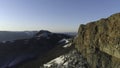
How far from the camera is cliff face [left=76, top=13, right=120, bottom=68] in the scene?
45.3 m

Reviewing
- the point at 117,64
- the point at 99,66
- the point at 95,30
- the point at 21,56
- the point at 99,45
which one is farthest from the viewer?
the point at 21,56

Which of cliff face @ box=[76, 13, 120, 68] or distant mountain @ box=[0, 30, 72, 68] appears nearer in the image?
cliff face @ box=[76, 13, 120, 68]

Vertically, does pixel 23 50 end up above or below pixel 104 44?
below

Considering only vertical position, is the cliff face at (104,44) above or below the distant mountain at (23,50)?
above

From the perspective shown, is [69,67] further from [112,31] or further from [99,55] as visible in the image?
[112,31]

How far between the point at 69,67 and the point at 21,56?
5806cm

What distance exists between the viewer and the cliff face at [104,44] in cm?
4527

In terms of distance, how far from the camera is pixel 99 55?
49906 mm

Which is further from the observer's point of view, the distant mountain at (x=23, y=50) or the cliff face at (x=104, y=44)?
the distant mountain at (x=23, y=50)

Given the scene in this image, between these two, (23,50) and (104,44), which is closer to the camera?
(104,44)

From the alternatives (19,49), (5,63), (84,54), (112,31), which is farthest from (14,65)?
(112,31)

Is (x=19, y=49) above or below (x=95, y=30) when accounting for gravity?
below

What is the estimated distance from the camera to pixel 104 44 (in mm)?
50719

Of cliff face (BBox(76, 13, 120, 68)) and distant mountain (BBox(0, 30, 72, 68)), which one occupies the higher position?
cliff face (BBox(76, 13, 120, 68))
